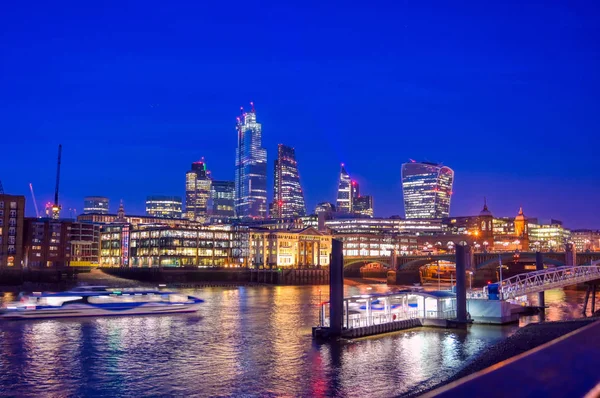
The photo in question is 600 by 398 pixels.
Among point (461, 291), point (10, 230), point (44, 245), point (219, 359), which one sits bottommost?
point (219, 359)

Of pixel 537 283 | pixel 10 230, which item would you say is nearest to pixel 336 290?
pixel 537 283

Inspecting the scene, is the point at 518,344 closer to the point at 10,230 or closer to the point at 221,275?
the point at 10,230

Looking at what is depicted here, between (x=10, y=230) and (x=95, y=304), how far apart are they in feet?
276

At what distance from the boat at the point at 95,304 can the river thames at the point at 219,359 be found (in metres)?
3.69

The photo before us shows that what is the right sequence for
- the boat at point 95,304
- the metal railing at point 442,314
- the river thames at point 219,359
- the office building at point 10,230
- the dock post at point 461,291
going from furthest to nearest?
the office building at point 10,230, the boat at point 95,304, the metal railing at point 442,314, the dock post at point 461,291, the river thames at point 219,359

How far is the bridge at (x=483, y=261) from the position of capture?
134500mm

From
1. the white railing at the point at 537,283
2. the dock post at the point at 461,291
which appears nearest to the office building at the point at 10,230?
the white railing at the point at 537,283

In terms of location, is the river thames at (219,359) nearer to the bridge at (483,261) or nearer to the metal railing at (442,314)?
the metal railing at (442,314)

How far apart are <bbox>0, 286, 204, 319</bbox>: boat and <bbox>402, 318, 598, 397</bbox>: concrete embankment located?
45.1 meters

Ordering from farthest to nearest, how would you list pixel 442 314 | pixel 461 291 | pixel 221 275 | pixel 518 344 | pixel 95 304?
pixel 221 275 → pixel 95 304 → pixel 442 314 → pixel 461 291 → pixel 518 344

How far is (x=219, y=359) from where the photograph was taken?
4447 centimetres

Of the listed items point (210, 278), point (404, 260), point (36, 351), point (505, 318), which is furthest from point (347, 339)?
point (404, 260)

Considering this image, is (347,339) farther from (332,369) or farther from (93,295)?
(93,295)

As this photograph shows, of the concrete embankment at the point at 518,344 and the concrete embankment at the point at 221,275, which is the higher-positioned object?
the concrete embankment at the point at 221,275
